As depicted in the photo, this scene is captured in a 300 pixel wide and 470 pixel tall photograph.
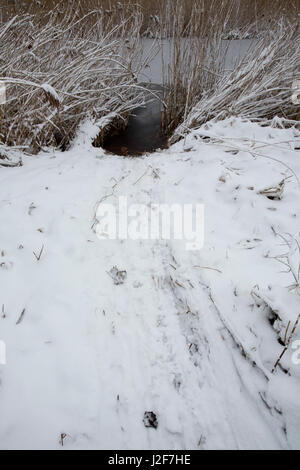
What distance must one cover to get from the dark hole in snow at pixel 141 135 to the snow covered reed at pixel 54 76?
0.44 meters

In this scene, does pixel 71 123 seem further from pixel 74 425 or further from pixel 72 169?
pixel 74 425

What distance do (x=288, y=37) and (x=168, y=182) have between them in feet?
8.44

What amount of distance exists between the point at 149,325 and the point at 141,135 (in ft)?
11.4

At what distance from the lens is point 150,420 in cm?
92

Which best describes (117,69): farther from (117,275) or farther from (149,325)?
(149,325)

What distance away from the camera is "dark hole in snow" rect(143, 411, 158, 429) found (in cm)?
91

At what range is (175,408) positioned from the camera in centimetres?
96
